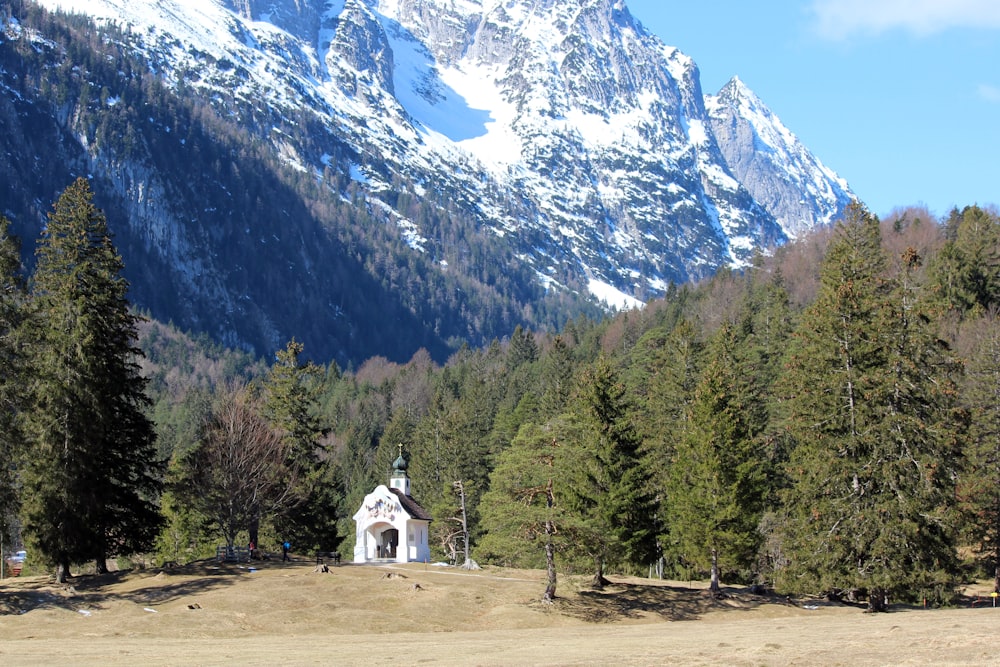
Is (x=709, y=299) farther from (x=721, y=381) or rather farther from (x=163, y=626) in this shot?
(x=163, y=626)

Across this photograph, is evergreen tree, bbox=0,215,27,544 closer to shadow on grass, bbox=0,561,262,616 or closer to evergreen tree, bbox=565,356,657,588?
shadow on grass, bbox=0,561,262,616

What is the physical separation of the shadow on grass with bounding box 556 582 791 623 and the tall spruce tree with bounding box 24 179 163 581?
69.1ft

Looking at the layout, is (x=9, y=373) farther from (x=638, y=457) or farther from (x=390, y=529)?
(x=390, y=529)

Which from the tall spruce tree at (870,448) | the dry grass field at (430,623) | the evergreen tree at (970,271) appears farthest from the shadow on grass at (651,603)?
the evergreen tree at (970,271)

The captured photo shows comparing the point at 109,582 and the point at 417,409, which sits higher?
the point at 417,409

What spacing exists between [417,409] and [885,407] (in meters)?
110

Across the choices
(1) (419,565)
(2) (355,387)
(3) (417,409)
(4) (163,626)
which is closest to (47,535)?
(4) (163,626)

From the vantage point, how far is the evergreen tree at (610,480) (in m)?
51.2

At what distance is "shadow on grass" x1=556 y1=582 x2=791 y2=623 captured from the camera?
1858 inches

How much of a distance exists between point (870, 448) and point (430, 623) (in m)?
19.9

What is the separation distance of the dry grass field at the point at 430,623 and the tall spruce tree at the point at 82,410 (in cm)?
243

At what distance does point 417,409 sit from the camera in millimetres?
151000

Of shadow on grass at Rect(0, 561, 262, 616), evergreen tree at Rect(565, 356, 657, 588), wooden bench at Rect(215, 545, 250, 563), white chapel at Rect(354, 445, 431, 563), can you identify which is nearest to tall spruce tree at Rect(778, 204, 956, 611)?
evergreen tree at Rect(565, 356, 657, 588)

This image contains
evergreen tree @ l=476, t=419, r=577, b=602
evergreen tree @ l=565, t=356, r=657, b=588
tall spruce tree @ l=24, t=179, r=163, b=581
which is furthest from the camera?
evergreen tree @ l=565, t=356, r=657, b=588
